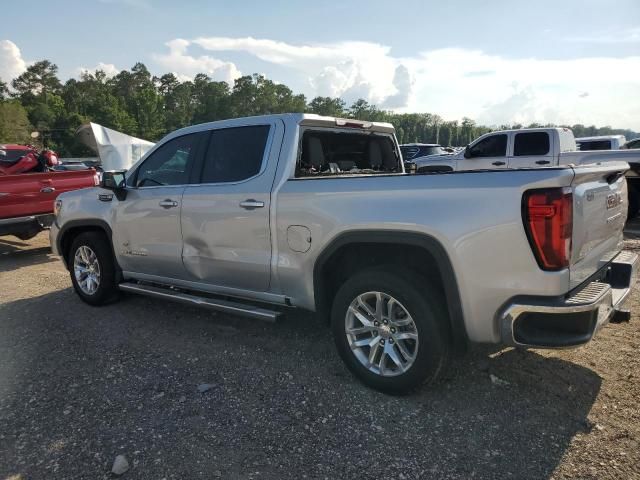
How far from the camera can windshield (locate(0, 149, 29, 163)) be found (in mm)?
9953

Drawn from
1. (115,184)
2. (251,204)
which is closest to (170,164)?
(115,184)

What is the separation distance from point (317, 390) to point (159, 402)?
1.09 m

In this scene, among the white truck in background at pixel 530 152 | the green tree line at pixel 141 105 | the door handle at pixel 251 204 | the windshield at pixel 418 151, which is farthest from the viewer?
the green tree line at pixel 141 105

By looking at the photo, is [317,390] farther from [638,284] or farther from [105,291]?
[638,284]

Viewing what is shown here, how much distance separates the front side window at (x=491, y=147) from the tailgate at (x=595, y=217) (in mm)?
8496

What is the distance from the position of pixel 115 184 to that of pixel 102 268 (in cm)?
97

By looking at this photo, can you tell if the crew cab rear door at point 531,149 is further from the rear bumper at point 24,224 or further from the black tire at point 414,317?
the rear bumper at point 24,224

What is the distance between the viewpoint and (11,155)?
10.4m

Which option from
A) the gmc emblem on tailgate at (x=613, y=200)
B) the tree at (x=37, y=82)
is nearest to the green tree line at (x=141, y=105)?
the tree at (x=37, y=82)

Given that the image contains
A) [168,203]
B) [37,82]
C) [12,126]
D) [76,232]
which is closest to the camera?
[168,203]

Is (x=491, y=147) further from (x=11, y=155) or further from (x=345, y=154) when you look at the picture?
(x=11, y=155)

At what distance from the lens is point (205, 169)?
173 inches

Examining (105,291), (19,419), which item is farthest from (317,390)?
(105,291)

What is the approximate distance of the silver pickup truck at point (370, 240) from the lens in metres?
2.69
